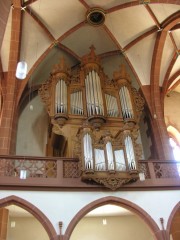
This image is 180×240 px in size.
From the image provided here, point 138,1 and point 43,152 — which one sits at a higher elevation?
point 138,1

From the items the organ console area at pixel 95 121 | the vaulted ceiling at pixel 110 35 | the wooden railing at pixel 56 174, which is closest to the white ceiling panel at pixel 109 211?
the wooden railing at pixel 56 174

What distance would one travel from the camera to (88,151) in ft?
32.7

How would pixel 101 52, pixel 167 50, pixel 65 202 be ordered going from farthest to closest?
pixel 101 52 → pixel 167 50 → pixel 65 202

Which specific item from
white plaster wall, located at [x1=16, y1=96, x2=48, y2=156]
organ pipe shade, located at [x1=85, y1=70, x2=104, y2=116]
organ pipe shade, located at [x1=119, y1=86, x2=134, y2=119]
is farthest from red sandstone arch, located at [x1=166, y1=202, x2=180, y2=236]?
white plaster wall, located at [x1=16, y1=96, x2=48, y2=156]

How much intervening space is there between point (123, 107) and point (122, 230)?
5.28 meters

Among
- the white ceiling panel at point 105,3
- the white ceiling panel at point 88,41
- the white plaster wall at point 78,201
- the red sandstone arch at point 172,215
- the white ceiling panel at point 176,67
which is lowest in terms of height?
the red sandstone arch at point 172,215

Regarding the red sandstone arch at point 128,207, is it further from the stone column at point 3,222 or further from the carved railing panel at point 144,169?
the stone column at point 3,222

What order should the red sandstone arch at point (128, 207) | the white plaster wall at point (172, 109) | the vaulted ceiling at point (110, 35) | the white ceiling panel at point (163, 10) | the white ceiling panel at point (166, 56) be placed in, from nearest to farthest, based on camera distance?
1. the red sandstone arch at point (128, 207)
2. the white ceiling panel at point (163, 10)
3. the vaulted ceiling at point (110, 35)
4. the white ceiling panel at point (166, 56)
5. the white plaster wall at point (172, 109)

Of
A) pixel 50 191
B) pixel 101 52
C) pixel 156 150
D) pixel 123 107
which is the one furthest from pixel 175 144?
pixel 50 191

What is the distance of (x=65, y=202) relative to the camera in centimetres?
962

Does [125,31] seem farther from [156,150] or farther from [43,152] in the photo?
[43,152]

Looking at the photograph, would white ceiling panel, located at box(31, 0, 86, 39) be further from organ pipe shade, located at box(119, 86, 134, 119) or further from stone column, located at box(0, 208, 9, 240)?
stone column, located at box(0, 208, 9, 240)

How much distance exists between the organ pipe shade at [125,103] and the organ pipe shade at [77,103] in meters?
1.78

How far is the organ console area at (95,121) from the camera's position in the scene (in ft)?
32.4
